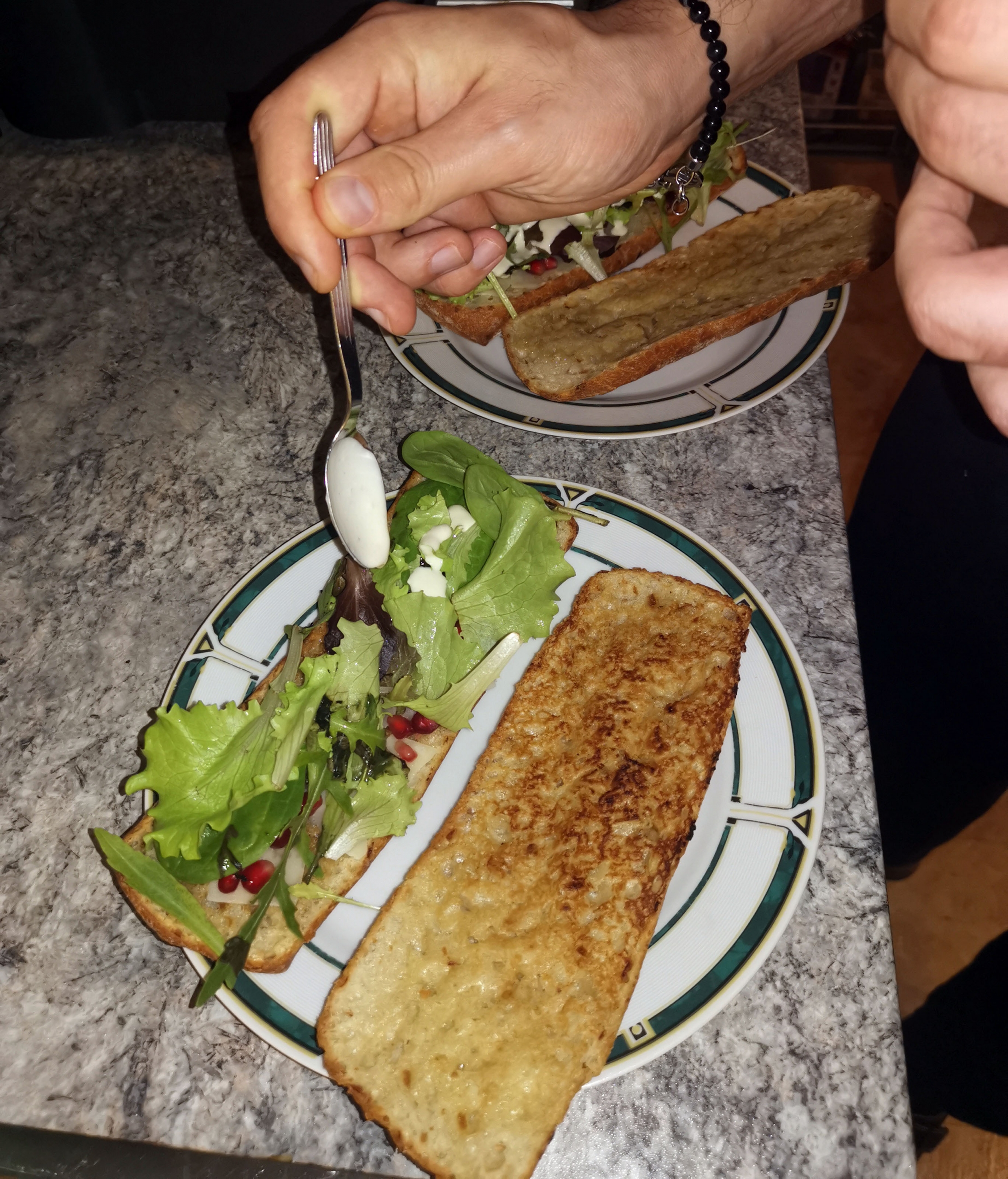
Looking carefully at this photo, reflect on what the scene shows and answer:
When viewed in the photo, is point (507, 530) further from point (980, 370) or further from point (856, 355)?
point (856, 355)

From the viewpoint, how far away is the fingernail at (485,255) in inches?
111

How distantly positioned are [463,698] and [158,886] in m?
0.79

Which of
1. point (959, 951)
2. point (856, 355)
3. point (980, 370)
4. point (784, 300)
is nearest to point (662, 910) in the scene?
point (980, 370)

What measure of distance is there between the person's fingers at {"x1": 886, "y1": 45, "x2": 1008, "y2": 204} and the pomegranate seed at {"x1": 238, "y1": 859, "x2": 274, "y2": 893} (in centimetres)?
179

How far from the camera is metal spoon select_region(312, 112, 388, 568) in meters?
A: 2.01

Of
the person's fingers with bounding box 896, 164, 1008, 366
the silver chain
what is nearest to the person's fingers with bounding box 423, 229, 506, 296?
the silver chain

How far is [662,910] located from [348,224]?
1669mm

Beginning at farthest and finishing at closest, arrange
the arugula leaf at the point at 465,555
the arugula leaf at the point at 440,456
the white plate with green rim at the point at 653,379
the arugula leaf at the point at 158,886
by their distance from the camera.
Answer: the white plate with green rim at the point at 653,379, the arugula leaf at the point at 440,456, the arugula leaf at the point at 465,555, the arugula leaf at the point at 158,886

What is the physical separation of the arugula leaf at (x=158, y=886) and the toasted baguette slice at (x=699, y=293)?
181 cm

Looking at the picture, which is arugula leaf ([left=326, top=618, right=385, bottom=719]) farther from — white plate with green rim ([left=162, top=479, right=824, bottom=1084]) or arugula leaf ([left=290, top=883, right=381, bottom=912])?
arugula leaf ([left=290, top=883, right=381, bottom=912])

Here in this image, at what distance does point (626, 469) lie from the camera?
266 cm

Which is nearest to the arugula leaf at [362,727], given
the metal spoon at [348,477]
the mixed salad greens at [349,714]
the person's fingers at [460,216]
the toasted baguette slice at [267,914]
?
the mixed salad greens at [349,714]

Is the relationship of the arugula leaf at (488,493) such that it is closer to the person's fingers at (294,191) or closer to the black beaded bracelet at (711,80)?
the person's fingers at (294,191)

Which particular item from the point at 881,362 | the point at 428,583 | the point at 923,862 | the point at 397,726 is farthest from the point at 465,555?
the point at 881,362
